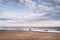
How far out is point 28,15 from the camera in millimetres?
810

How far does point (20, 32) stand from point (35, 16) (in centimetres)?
20

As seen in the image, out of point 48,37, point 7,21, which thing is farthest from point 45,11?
point 7,21

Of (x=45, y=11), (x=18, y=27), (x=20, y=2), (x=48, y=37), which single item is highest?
(x=20, y=2)

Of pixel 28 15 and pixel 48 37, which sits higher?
pixel 28 15

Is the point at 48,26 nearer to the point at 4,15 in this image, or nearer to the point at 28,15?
the point at 28,15

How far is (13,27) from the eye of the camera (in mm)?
816

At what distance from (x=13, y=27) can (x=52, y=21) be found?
0.36 m

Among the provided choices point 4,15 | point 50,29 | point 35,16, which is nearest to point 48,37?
point 50,29

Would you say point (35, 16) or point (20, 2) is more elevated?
point (20, 2)

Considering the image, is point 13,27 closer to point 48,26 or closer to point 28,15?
point 28,15

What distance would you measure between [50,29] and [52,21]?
8 centimetres

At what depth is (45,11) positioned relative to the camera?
2.66 ft

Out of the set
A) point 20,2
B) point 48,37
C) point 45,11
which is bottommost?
point 48,37

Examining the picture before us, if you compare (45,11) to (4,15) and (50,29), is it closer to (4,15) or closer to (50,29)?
(50,29)
